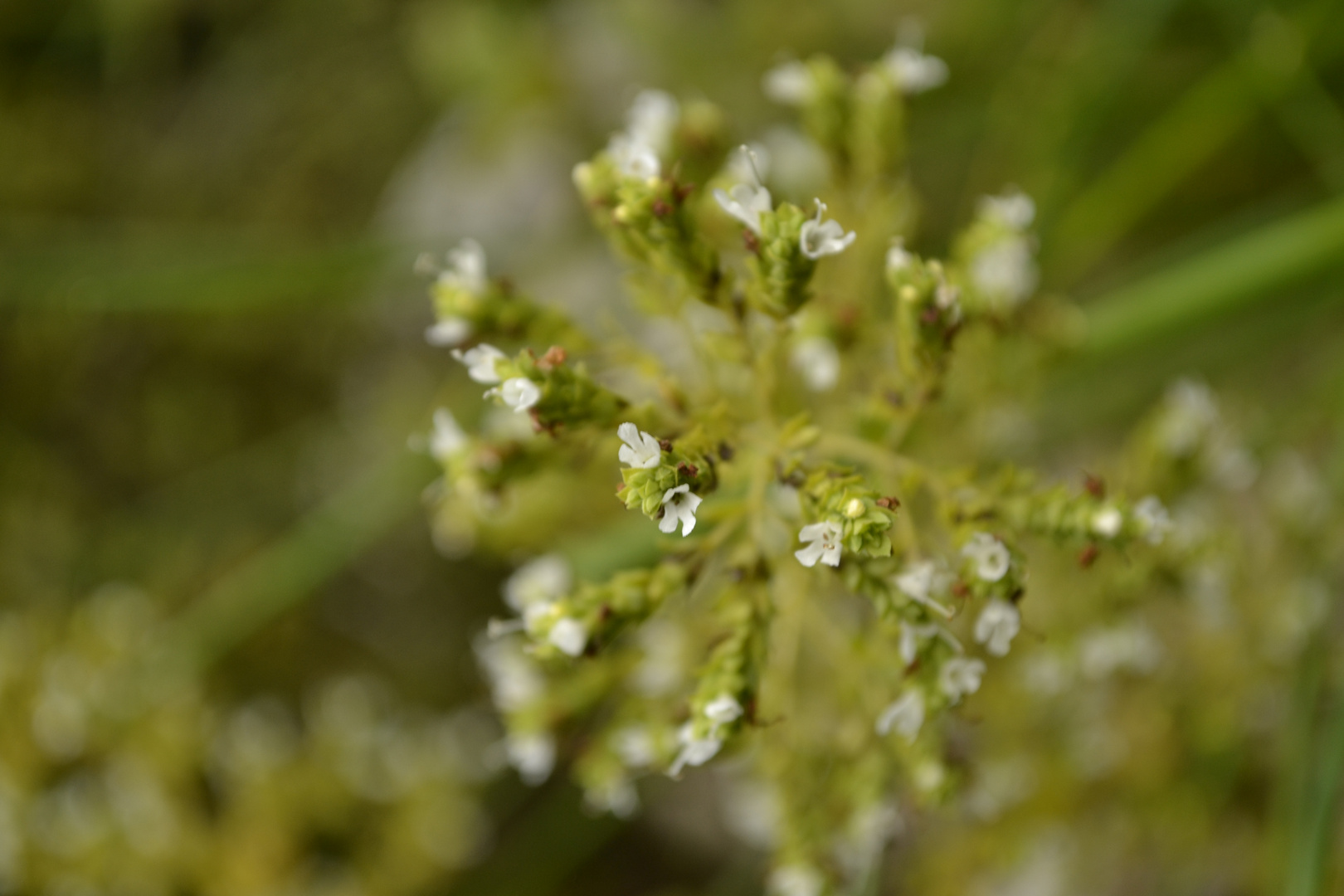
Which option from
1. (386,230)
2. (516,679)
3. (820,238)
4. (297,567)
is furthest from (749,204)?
(386,230)

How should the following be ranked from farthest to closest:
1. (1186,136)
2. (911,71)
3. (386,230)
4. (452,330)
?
(386,230), (1186,136), (911,71), (452,330)

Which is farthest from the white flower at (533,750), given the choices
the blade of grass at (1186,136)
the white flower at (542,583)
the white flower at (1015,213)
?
the blade of grass at (1186,136)

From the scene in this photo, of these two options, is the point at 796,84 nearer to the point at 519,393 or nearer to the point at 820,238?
the point at 820,238

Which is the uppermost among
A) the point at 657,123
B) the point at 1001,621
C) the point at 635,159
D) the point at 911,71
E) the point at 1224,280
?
the point at 1224,280

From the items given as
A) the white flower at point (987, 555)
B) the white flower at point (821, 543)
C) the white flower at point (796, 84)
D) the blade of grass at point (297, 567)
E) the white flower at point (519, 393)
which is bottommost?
the blade of grass at point (297, 567)

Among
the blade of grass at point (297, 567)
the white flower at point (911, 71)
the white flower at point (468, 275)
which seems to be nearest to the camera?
the white flower at point (468, 275)

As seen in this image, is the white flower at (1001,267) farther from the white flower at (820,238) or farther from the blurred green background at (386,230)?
the blurred green background at (386,230)
